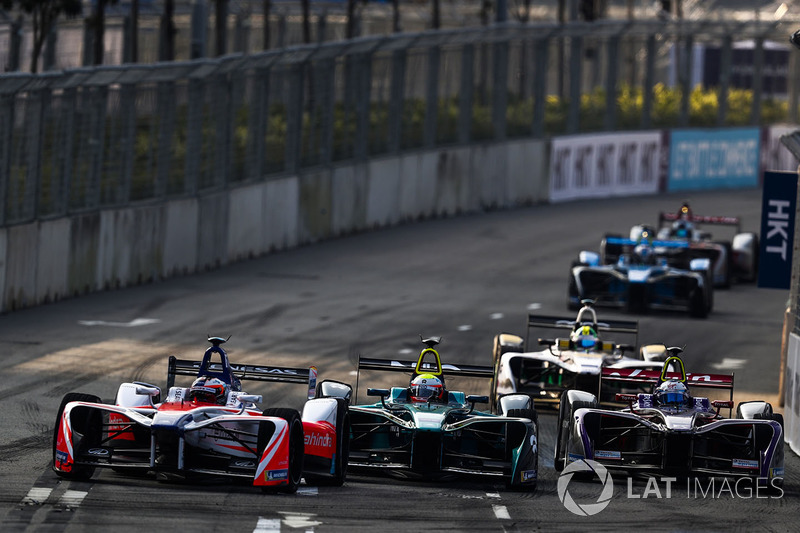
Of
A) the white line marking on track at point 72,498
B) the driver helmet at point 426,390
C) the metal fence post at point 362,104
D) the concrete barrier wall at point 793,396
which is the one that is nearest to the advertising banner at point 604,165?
the metal fence post at point 362,104

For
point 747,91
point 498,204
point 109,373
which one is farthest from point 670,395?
point 747,91

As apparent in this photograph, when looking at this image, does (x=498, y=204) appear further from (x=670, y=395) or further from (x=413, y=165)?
(x=670, y=395)

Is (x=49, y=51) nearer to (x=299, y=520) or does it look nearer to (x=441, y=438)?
(x=441, y=438)

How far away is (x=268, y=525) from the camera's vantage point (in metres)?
11.4

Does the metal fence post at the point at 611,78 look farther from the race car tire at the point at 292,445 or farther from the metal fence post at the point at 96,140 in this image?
the race car tire at the point at 292,445

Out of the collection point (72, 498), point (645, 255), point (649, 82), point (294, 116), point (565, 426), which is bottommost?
point (72, 498)

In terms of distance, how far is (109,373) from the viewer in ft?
62.7

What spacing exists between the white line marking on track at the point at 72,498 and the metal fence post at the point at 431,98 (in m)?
27.2

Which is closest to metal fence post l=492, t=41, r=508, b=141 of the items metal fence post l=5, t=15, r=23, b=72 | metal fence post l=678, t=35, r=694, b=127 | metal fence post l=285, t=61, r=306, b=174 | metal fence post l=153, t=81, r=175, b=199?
metal fence post l=678, t=35, r=694, b=127

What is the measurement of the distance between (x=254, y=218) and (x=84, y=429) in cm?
1933

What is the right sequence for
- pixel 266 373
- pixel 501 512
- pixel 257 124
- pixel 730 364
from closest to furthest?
1. pixel 501 512
2. pixel 266 373
3. pixel 730 364
4. pixel 257 124

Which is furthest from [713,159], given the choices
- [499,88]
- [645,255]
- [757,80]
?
[645,255]

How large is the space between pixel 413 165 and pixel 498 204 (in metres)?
4.34

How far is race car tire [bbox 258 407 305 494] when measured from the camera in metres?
12.6
